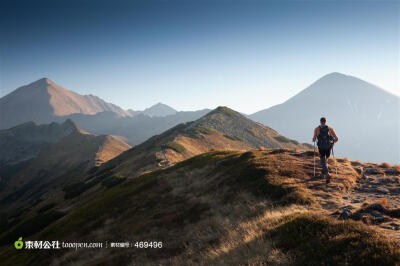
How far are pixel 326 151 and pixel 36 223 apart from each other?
45.0 m

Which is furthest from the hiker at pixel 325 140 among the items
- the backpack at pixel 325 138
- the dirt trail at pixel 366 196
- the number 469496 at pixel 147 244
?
the number 469496 at pixel 147 244

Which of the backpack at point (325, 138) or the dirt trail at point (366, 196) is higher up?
the backpack at point (325, 138)

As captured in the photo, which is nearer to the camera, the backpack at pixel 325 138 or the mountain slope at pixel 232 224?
the mountain slope at pixel 232 224

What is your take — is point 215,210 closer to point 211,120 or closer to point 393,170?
point 393,170

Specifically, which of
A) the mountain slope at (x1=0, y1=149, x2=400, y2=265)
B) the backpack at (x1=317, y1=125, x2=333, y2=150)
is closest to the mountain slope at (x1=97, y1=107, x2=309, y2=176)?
the mountain slope at (x1=0, y1=149, x2=400, y2=265)

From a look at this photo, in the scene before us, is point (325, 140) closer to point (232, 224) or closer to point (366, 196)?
point (366, 196)

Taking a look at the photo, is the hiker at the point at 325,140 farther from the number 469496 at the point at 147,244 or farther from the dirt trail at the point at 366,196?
the number 469496 at the point at 147,244

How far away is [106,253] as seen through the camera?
53.2ft

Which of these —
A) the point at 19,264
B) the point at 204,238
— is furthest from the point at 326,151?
the point at 19,264

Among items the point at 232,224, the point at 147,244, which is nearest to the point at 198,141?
the point at 147,244

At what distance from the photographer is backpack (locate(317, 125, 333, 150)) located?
1744 cm

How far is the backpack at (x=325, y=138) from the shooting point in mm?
17442

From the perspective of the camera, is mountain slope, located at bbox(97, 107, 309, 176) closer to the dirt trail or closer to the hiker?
the hiker

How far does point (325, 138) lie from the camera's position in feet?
57.7
